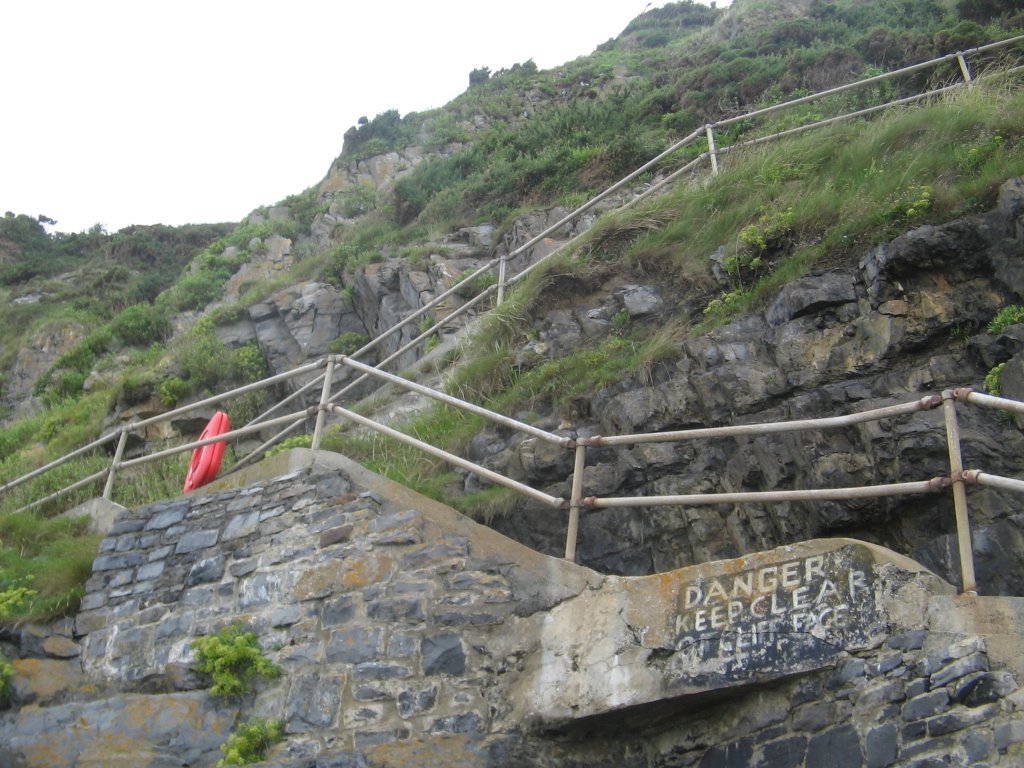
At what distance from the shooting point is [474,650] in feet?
19.4

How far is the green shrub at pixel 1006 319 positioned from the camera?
707 cm

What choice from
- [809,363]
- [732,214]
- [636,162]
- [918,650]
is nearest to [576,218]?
[636,162]

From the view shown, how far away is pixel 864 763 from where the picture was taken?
4.57m

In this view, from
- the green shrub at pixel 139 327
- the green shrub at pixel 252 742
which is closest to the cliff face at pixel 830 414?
the green shrub at pixel 252 742

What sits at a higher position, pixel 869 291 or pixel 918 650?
pixel 869 291

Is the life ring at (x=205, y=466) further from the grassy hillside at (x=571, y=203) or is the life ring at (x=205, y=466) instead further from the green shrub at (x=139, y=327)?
the green shrub at (x=139, y=327)

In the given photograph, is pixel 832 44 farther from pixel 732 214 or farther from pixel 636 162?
pixel 732 214

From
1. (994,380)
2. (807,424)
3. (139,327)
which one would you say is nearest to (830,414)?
(994,380)

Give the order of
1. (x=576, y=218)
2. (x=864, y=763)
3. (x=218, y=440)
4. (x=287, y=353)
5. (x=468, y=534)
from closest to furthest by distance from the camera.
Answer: (x=864, y=763) < (x=468, y=534) < (x=218, y=440) < (x=576, y=218) < (x=287, y=353)

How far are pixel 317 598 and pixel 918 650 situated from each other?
3376 mm

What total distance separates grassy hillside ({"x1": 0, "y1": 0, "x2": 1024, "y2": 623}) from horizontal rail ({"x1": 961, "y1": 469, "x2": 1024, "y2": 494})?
3541 mm

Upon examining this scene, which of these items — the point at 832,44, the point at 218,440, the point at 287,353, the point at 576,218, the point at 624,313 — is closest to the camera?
the point at 218,440

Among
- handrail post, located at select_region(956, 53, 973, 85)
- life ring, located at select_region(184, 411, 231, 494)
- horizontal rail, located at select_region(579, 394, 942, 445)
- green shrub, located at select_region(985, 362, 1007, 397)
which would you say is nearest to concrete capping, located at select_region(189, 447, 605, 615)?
life ring, located at select_region(184, 411, 231, 494)

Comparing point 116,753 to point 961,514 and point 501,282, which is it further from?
point 501,282
